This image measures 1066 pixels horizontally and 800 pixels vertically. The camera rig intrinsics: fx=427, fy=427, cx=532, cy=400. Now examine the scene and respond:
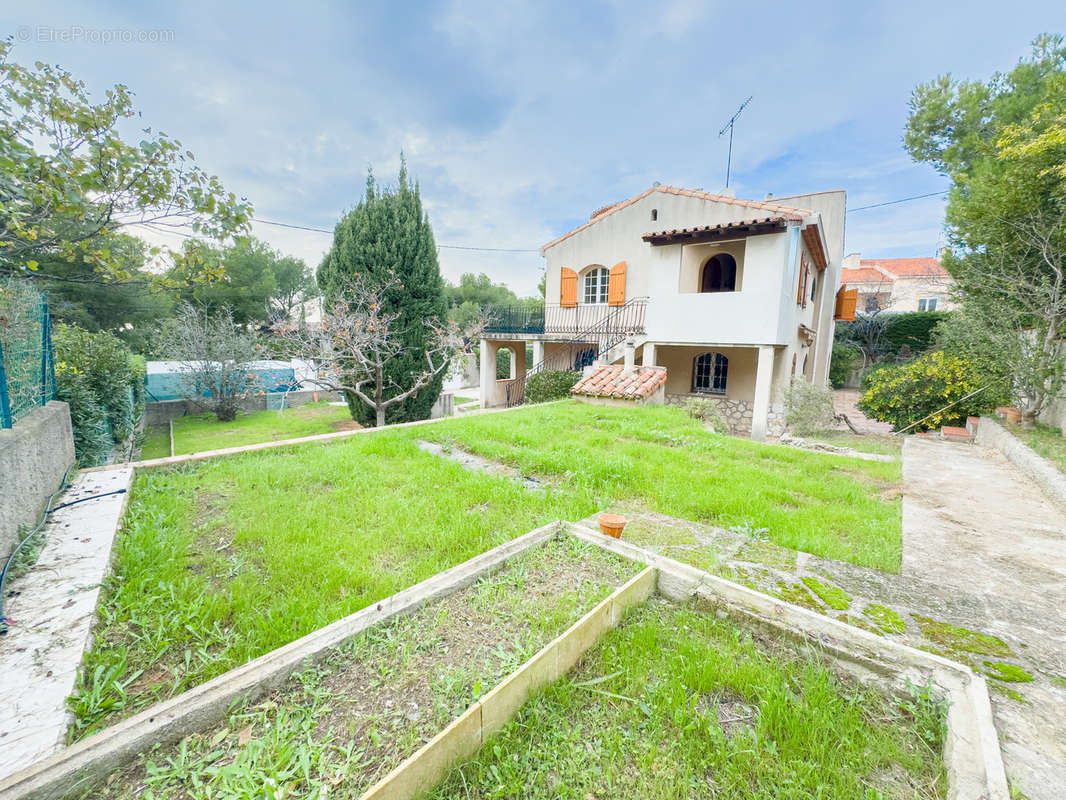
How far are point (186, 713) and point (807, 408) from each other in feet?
36.2

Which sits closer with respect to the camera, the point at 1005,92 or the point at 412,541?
the point at 412,541

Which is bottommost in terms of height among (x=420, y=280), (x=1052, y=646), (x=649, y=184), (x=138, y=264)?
(x=1052, y=646)

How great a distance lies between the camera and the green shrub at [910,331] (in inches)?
810

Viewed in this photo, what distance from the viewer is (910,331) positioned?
21.2 meters

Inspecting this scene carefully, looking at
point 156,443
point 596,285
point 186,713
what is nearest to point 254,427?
point 156,443

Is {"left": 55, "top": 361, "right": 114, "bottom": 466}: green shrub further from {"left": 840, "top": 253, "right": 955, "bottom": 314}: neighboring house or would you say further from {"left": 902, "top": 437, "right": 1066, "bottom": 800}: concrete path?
{"left": 840, "top": 253, "right": 955, "bottom": 314}: neighboring house

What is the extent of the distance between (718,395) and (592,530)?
11.2 metres

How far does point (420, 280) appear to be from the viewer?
11695 mm

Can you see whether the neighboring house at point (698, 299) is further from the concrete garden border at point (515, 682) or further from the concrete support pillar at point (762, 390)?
the concrete garden border at point (515, 682)

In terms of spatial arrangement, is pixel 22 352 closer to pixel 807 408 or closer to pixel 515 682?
pixel 515 682

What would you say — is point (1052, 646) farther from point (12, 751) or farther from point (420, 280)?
point (420, 280)

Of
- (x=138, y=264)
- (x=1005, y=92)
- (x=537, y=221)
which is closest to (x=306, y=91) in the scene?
(x=138, y=264)

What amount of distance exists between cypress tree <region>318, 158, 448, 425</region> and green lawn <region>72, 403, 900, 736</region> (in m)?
6.00

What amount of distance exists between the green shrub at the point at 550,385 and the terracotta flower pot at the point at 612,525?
8.31 metres
